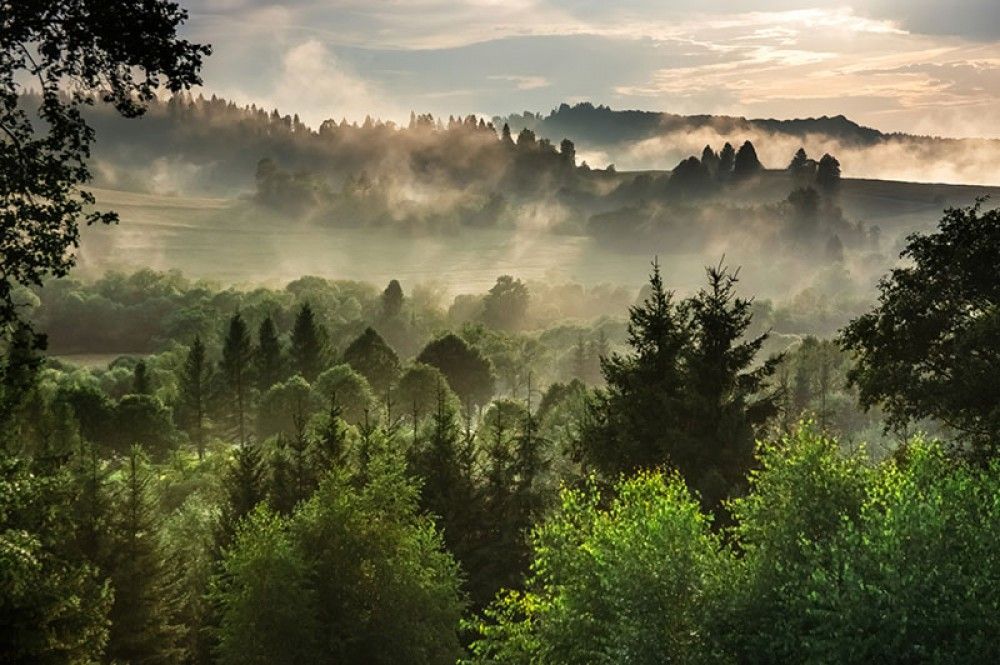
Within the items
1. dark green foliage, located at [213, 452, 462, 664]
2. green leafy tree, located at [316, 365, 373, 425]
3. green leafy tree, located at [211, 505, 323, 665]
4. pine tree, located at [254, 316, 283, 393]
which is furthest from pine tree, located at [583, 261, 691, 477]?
pine tree, located at [254, 316, 283, 393]

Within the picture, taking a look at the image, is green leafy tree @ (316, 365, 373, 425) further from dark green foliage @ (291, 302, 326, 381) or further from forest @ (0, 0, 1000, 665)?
forest @ (0, 0, 1000, 665)

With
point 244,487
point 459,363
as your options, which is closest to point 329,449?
point 244,487

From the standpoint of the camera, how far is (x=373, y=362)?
4660 inches

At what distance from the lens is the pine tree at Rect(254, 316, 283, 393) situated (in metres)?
114

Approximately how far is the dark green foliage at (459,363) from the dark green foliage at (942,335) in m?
88.6

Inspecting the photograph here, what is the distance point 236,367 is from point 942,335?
8847 cm

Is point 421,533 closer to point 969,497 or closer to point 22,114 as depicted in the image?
point 969,497

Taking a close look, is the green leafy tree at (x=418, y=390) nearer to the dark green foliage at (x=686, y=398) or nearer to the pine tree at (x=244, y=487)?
the pine tree at (x=244, y=487)

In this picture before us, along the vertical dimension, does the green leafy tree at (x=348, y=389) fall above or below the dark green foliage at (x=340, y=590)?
below

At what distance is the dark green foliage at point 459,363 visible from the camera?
12281 cm

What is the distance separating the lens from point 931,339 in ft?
116

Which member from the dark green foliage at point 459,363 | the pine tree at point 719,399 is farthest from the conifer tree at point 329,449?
the dark green foliage at point 459,363

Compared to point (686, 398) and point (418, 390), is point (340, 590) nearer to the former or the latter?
point (686, 398)

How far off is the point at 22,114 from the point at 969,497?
23.7 m
